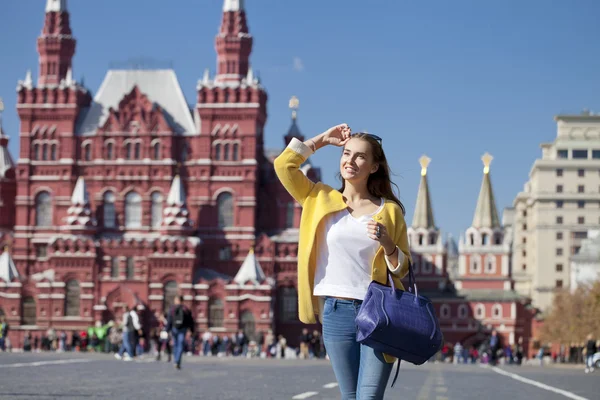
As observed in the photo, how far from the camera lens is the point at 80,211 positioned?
87312mm

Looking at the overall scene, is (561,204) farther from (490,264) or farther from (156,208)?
(156,208)

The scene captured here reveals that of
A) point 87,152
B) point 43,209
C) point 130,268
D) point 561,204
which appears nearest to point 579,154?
point 561,204

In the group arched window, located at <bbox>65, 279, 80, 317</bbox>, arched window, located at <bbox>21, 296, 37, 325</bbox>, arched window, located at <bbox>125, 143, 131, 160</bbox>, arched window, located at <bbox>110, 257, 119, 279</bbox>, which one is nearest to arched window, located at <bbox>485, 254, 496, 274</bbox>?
arched window, located at <bbox>125, 143, 131, 160</bbox>

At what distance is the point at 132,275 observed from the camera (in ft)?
284

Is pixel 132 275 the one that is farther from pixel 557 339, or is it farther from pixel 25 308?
pixel 557 339

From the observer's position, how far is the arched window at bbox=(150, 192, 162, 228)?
89681 millimetres

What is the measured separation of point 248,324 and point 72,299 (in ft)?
38.0

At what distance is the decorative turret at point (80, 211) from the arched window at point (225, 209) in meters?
8.38

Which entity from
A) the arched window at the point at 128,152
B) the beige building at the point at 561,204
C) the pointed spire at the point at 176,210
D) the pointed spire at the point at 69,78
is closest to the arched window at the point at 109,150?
the arched window at the point at 128,152

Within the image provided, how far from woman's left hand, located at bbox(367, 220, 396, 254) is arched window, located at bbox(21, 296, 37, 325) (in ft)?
261

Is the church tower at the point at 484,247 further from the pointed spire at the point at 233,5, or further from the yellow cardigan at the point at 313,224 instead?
the yellow cardigan at the point at 313,224

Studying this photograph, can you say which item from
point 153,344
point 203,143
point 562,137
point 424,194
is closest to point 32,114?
point 203,143

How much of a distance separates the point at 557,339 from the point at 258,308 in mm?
25546

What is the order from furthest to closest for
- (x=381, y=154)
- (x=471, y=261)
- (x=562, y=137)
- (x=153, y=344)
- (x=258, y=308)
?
1. (x=562, y=137)
2. (x=471, y=261)
3. (x=258, y=308)
4. (x=153, y=344)
5. (x=381, y=154)
